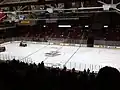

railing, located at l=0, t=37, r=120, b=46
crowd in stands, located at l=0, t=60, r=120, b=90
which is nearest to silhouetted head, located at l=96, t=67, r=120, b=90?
crowd in stands, located at l=0, t=60, r=120, b=90

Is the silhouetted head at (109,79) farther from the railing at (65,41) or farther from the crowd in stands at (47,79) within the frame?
the railing at (65,41)

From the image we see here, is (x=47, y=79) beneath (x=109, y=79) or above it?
beneath

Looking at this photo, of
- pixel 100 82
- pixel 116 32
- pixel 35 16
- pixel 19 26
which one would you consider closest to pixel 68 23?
pixel 35 16

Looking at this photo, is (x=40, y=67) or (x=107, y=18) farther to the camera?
(x=107, y=18)

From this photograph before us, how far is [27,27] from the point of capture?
14461mm

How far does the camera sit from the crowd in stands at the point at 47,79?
6.54 feet

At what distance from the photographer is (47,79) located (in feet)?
7.50

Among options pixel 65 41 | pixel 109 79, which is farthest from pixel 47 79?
pixel 65 41

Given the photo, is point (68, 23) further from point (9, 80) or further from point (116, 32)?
point (9, 80)

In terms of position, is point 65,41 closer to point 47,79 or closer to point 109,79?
point 47,79

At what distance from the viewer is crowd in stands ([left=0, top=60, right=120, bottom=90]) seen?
199 centimetres

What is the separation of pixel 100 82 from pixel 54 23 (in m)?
12.1

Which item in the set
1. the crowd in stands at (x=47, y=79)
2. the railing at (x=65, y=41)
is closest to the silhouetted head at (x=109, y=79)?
the crowd in stands at (x=47, y=79)

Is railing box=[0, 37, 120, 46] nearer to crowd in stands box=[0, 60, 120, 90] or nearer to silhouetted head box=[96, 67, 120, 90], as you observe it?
crowd in stands box=[0, 60, 120, 90]
